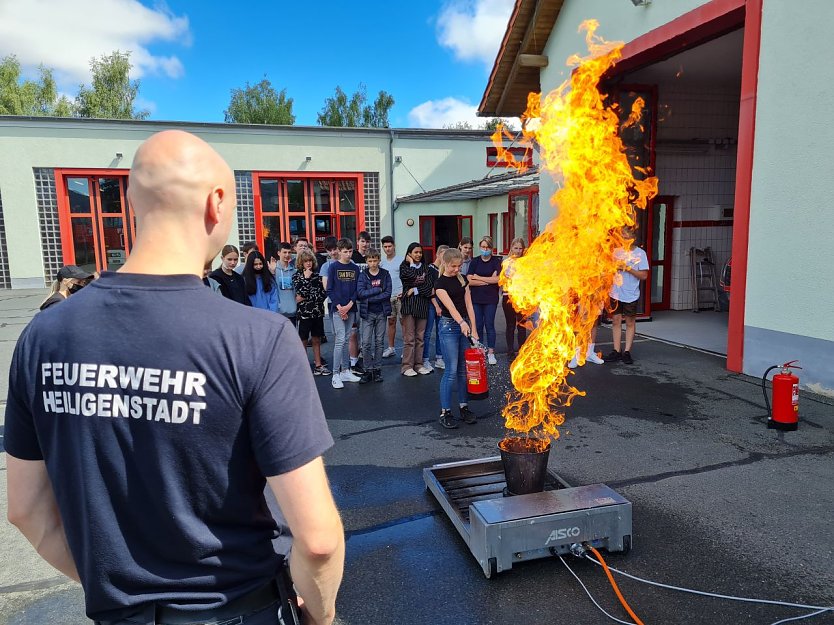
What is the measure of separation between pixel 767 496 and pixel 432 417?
3459mm

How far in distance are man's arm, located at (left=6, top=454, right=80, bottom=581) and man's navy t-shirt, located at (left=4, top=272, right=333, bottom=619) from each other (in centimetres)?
10

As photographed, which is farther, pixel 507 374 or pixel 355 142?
pixel 355 142

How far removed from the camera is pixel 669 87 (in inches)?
481

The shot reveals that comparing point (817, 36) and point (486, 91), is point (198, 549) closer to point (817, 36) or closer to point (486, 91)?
point (817, 36)

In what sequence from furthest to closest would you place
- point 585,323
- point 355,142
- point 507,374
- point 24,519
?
point 355,142 → point 507,374 → point 585,323 → point 24,519

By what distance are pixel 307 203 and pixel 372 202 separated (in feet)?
8.66

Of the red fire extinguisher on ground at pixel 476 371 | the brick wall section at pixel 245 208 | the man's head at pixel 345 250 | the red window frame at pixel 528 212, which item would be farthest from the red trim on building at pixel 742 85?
the brick wall section at pixel 245 208

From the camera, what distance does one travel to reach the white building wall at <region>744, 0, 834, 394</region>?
6688 millimetres

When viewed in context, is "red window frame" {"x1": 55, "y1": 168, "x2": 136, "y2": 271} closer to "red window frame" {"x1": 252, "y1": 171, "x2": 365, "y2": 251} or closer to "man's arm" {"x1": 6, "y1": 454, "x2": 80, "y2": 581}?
"red window frame" {"x1": 252, "y1": 171, "x2": 365, "y2": 251}

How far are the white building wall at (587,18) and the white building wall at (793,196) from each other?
182cm

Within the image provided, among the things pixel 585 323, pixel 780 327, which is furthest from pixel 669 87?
pixel 585 323

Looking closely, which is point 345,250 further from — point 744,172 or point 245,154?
point 245,154

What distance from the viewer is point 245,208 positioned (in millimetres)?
21734

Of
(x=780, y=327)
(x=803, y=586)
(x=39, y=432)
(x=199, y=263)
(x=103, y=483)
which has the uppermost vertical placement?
(x=199, y=263)
